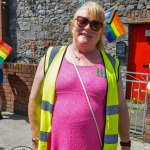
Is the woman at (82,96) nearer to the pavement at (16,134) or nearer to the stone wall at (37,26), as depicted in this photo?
the pavement at (16,134)

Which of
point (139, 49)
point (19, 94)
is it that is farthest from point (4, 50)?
point (139, 49)

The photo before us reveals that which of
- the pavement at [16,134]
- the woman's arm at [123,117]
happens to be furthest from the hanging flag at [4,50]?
the woman's arm at [123,117]

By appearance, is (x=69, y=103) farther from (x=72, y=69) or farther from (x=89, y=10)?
(x=89, y=10)

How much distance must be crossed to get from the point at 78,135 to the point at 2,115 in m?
3.98

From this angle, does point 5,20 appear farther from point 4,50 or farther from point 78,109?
point 78,109

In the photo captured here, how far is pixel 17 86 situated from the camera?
205 inches

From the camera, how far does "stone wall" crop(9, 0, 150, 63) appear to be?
8.23 metres

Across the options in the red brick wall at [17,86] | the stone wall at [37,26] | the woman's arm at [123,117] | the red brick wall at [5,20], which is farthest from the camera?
the red brick wall at [5,20]

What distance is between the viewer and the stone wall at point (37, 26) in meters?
8.23

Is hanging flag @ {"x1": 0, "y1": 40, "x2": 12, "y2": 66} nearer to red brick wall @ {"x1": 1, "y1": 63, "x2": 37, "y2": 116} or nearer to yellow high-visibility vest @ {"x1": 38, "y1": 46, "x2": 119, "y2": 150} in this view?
red brick wall @ {"x1": 1, "y1": 63, "x2": 37, "y2": 116}

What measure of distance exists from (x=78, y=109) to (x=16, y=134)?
2987 mm

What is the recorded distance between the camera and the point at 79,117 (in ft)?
5.12

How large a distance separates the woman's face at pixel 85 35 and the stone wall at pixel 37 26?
5792 mm

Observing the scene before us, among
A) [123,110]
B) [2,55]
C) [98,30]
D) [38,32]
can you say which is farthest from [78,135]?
[38,32]
